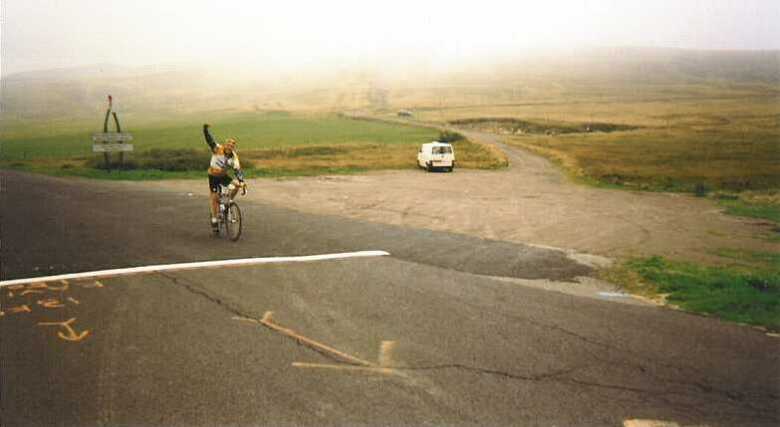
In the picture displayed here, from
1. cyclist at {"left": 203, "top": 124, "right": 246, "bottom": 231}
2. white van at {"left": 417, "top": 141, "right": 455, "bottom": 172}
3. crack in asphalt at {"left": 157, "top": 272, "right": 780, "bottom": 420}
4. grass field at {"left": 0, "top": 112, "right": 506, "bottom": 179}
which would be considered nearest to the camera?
crack in asphalt at {"left": 157, "top": 272, "right": 780, "bottom": 420}

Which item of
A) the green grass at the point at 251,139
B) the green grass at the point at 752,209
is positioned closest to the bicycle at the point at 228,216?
the green grass at the point at 752,209

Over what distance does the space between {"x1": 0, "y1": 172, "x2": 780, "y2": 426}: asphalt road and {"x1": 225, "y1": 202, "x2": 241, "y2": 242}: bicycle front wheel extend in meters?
1.55

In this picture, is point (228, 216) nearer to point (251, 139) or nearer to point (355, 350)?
point (355, 350)

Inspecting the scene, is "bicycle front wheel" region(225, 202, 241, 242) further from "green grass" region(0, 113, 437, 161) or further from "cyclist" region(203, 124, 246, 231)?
"green grass" region(0, 113, 437, 161)

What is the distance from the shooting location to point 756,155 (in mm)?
49594

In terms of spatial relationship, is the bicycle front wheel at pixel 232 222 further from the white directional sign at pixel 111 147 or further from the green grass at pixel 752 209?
the white directional sign at pixel 111 147

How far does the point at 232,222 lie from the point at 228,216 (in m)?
0.19

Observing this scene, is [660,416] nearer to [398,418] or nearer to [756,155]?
[398,418]

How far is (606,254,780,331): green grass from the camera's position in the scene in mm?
8289

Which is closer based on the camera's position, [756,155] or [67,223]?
[67,223]

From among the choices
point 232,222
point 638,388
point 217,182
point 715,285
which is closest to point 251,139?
point 217,182

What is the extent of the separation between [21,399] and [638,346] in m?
6.16

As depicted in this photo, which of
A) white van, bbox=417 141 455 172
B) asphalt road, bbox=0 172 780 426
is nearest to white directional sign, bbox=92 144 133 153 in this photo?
white van, bbox=417 141 455 172

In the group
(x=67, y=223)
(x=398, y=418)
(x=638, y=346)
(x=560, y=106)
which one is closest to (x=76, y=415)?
(x=398, y=418)
